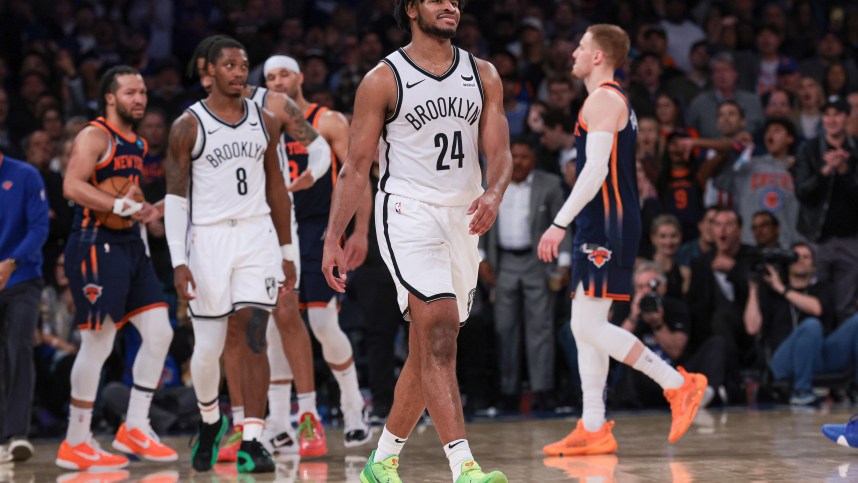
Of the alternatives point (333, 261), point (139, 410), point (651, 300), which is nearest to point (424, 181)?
point (333, 261)

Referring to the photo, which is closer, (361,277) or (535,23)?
(361,277)

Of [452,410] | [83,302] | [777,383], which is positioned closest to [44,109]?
[83,302]

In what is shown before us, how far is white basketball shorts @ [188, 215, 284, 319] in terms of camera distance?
7.00 metres

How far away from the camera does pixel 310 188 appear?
330 inches

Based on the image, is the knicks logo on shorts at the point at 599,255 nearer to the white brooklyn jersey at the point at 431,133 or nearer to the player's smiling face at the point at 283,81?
the white brooklyn jersey at the point at 431,133

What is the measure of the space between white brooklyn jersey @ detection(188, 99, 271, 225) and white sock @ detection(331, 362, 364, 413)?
1.52 m

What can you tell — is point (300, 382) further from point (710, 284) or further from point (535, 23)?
point (535, 23)

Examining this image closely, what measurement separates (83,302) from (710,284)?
5.47m

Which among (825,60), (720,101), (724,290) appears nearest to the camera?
(724,290)

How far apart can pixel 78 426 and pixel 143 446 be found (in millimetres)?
405

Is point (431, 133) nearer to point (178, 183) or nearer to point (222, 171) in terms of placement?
point (222, 171)

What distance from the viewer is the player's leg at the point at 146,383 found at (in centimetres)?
782

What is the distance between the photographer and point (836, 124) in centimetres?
1092

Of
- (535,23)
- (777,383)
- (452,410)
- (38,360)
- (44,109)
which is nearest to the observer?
(452,410)
